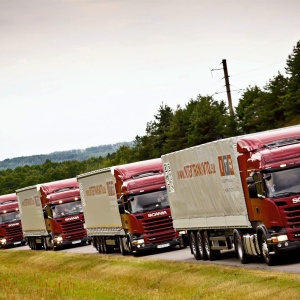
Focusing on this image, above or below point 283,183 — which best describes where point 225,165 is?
above

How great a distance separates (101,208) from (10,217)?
25.7m

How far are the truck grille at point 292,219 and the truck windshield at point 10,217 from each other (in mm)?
46888

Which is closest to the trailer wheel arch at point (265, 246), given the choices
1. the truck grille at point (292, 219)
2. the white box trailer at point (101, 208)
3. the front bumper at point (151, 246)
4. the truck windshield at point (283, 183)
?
the truck grille at point (292, 219)

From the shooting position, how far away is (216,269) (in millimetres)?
28875

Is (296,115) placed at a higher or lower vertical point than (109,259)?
higher

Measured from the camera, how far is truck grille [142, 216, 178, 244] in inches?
1639

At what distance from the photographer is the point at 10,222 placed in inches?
2872

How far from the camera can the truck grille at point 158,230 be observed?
4162 cm

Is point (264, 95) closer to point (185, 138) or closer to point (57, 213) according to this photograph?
point (185, 138)

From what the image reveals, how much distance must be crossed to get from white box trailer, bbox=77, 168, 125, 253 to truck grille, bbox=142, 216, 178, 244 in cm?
229

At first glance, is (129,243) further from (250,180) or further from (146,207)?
(250,180)

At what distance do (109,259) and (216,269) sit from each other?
13.6 meters

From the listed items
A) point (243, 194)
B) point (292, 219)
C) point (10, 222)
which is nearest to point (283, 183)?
point (292, 219)

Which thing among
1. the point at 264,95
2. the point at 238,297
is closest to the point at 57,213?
the point at 238,297
